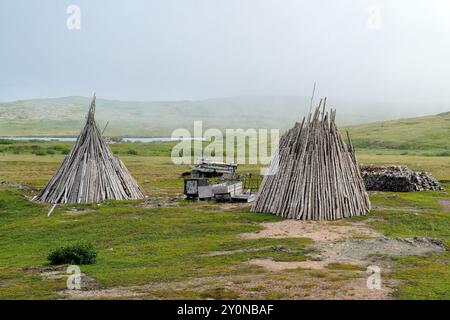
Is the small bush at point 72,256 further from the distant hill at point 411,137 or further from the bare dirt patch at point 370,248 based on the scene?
the distant hill at point 411,137

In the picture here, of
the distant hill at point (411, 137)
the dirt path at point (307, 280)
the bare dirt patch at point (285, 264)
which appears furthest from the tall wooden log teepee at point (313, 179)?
the distant hill at point (411, 137)

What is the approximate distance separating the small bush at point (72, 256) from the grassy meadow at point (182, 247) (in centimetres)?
28

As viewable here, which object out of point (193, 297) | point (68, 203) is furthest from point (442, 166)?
point (193, 297)

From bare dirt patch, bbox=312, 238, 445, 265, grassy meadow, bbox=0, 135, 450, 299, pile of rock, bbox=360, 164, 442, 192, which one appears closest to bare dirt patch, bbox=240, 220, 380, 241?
grassy meadow, bbox=0, 135, 450, 299

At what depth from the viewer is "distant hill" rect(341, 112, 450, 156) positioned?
68625 millimetres

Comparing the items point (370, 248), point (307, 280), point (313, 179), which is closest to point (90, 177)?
point (313, 179)

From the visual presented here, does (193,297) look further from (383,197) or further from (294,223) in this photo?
(383,197)

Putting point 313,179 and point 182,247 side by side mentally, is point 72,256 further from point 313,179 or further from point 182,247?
point 313,179

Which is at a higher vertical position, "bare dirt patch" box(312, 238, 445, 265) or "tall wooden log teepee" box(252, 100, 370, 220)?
"tall wooden log teepee" box(252, 100, 370, 220)

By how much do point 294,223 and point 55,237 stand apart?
26.5 ft

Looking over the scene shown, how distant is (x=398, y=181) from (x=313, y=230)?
1283 centimetres

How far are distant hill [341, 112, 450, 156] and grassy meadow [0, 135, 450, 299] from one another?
142 ft

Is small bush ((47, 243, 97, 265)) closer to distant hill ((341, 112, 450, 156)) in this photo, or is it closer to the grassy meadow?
the grassy meadow

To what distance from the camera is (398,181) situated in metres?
28.9
